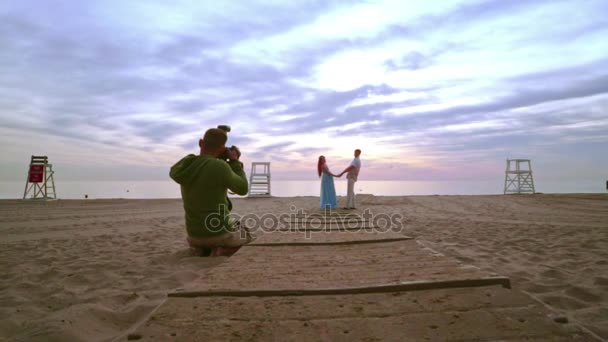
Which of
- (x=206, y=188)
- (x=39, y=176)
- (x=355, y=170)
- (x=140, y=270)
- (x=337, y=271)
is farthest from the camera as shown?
(x=39, y=176)

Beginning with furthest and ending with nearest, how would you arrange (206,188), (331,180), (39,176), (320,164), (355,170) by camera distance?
(39,176) → (331,180) → (320,164) → (355,170) → (206,188)

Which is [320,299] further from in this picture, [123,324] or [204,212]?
[204,212]

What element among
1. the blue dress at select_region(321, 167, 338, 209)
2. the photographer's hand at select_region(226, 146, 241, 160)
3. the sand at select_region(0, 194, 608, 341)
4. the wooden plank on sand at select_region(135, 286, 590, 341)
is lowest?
the sand at select_region(0, 194, 608, 341)

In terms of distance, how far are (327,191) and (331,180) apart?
36 cm

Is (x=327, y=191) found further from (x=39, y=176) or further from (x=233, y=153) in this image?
(x=39, y=176)

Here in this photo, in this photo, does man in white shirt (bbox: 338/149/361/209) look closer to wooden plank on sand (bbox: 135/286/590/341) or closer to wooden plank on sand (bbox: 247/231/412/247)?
wooden plank on sand (bbox: 247/231/412/247)

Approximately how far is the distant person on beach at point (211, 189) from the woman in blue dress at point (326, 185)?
6186 mm

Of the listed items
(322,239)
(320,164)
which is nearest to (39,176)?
(320,164)

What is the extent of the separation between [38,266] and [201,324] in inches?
116

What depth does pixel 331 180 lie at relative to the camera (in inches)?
394

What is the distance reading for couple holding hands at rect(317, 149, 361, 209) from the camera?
9.72 metres

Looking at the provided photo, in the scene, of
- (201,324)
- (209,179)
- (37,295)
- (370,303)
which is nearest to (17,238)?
(37,295)

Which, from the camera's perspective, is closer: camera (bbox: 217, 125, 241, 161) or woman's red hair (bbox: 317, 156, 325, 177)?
camera (bbox: 217, 125, 241, 161)

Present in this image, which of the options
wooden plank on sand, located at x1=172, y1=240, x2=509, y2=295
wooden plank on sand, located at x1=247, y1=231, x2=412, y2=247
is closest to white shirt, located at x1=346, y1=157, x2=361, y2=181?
wooden plank on sand, located at x1=247, y1=231, x2=412, y2=247
